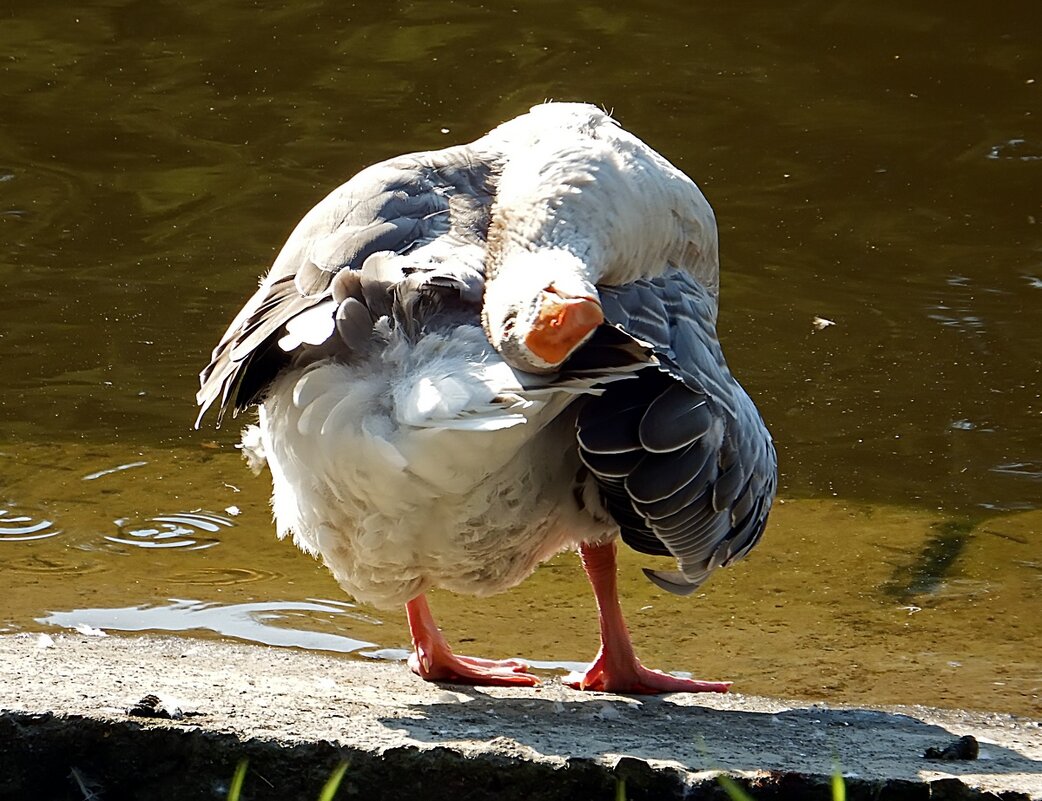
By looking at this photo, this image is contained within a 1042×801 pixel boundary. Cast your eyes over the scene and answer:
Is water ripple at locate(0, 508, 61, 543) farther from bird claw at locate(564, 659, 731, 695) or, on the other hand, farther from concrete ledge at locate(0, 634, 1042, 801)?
bird claw at locate(564, 659, 731, 695)

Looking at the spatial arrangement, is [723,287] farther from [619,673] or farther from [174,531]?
[619,673]

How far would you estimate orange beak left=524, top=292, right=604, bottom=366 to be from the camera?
3246 mm

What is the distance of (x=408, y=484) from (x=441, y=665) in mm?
1019

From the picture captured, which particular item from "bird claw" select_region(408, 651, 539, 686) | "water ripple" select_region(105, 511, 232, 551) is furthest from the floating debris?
"water ripple" select_region(105, 511, 232, 551)

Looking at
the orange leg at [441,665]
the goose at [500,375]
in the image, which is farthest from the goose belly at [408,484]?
the orange leg at [441,665]

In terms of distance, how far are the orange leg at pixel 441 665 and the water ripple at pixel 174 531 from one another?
1.35 metres

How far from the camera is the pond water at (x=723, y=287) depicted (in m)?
5.18

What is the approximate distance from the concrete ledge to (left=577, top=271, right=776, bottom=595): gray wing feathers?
479mm

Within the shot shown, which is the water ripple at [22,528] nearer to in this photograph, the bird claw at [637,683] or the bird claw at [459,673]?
the bird claw at [459,673]

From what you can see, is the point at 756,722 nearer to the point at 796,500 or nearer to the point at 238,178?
the point at 796,500

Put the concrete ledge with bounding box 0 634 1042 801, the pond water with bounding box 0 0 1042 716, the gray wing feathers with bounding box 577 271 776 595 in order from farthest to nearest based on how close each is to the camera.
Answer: the pond water with bounding box 0 0 1042 716 < the gray wing feathers with bounding box 577 271 776 595 < the concrete ledge with bounding box 0 634 1042 801

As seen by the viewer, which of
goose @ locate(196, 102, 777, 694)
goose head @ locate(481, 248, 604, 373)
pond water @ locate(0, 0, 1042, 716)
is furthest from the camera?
pond water @ locate(0, 0, 1042, 716)

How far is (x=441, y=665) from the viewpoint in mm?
4461

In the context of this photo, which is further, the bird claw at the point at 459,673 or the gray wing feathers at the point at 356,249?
the bird claw at the point at 459,673
